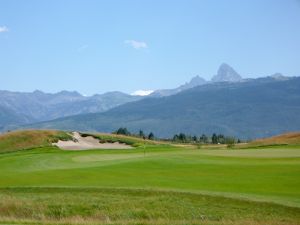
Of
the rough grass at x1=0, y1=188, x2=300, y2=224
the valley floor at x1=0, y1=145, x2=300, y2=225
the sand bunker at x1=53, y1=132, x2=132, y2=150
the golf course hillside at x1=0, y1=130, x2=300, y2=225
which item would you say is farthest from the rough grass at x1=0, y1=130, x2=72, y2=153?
the rough grass at x1=0, y1=188, x2=300, y2=224

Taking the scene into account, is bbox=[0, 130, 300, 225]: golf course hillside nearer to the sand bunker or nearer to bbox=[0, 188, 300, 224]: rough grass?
bbox=[0, 188, 300, 224]: rough grass

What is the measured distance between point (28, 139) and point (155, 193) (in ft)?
172

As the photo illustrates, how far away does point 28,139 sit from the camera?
72.9 metres

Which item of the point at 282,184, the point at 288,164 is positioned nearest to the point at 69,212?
the point at 282,184

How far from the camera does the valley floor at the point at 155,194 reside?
19.7 m

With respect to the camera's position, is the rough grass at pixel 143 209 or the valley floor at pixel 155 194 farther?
the valley floor at pixel 155 194

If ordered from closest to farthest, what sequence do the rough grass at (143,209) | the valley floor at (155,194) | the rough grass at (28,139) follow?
the rough grass at (143,209) → the valley floor at (155,194) → the rough grass at (28,139)

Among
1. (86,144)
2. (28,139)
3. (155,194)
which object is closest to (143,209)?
(155,194)

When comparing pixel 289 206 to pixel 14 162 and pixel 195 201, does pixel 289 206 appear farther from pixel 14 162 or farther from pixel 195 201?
pixel 14 162

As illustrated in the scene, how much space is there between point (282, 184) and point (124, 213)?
880 cm

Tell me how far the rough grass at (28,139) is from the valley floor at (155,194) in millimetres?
35979

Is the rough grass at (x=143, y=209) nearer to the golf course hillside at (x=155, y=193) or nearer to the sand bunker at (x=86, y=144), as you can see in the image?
the golf course hillside at (x=155, y=193)

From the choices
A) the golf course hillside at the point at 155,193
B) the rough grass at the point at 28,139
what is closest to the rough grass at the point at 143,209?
the golf course hillside at the point at 155,193

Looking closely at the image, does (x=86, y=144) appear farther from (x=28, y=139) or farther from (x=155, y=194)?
(x=155, y=194)
